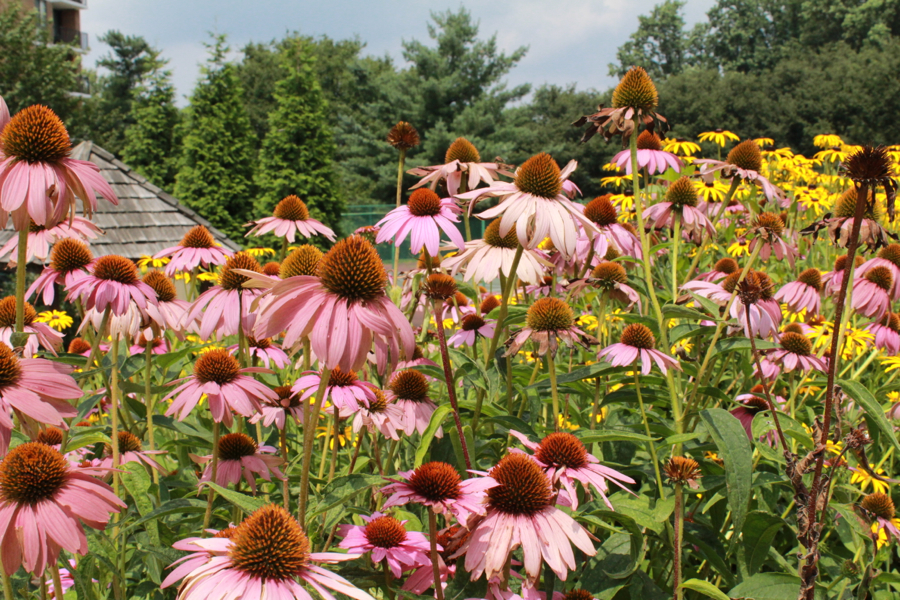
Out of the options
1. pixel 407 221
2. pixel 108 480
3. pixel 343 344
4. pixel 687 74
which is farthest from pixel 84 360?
pixel 687 74

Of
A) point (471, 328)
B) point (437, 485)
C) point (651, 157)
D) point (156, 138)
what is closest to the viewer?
point (437, 485)

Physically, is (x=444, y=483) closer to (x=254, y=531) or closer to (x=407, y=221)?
(x=254, y=531)

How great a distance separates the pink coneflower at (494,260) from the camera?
162 centimetres

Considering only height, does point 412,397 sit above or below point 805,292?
below

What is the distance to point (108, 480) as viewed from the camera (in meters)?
1.47

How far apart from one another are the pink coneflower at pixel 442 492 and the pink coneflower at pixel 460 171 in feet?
3.23

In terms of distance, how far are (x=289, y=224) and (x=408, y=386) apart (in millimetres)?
1175

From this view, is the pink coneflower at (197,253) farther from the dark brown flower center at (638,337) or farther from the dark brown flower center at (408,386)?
the dark brown flower center at (638,337)

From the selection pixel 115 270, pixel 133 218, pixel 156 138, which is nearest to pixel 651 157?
pixel 115 270

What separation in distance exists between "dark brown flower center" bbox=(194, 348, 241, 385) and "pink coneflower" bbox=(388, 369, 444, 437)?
1.27 feet

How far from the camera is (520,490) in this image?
952 millimetres

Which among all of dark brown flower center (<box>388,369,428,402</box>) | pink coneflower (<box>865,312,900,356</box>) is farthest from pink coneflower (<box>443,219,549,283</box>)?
pink coneflower (<box>865,312,900,356</box>)

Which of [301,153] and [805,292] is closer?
[805,292]

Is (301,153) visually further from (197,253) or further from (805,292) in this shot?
(805,292)
